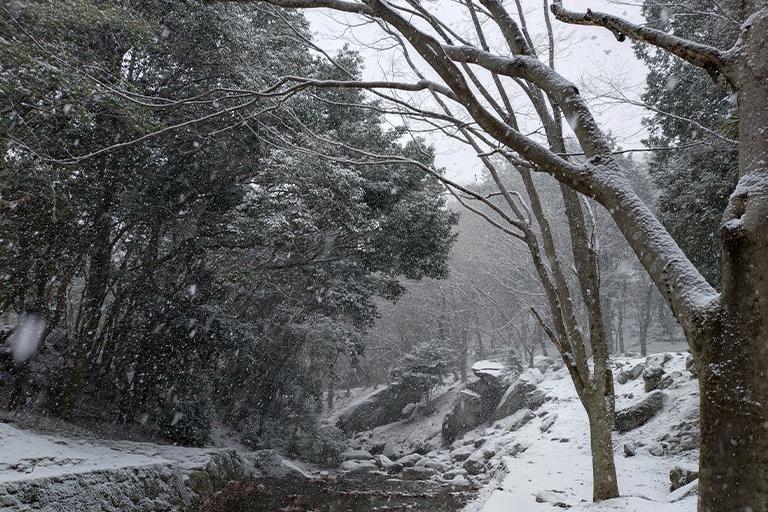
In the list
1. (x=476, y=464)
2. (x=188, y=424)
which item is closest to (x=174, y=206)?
(x=188, y=424)

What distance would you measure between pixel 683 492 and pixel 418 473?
8134 mm

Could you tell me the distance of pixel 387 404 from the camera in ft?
62.8

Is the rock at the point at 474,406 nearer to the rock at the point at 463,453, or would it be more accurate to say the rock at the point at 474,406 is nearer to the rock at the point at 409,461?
the rock at the point at 463,453

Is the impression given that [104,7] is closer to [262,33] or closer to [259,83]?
[259,83]

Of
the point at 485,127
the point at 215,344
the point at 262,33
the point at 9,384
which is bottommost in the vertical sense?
the point at 9,384

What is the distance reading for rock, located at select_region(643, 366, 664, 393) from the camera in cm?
865

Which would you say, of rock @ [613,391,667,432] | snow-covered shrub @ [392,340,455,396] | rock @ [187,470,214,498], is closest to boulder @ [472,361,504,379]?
snow-covered shrub @ [392,340,455,396]

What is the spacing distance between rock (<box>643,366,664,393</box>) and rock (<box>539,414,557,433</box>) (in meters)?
2.30

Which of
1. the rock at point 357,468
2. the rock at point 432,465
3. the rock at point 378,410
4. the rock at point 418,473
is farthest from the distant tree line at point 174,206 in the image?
the rock at point 378,410

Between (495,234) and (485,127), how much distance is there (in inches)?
563

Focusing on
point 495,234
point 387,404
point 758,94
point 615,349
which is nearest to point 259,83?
point 758,94

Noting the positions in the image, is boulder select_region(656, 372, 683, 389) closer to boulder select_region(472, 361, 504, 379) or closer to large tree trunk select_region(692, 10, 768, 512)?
boulder select_region(472, 361, 504, 379)

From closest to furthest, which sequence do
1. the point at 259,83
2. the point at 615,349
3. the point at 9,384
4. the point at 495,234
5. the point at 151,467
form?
the point at 151,467, the point at 259,83, the point at 9,384, the point at 495,234, the point at 615,349

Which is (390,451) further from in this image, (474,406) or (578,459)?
(578,459)
